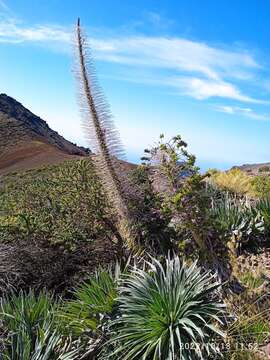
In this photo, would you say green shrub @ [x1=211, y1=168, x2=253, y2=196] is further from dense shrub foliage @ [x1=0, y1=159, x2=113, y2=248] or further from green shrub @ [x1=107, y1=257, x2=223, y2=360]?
green shrub @ [x1=107, y1=257, x2=223, y2=360]

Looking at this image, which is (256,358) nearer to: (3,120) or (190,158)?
(190,158)

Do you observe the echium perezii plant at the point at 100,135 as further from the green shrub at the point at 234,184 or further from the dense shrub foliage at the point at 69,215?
the green shrub at the point at 234,184

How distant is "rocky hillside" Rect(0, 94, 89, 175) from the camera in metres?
49.0

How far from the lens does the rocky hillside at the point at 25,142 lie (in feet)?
161

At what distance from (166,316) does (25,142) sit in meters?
60.6

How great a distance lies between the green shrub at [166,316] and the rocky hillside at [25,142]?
31989 millimetres

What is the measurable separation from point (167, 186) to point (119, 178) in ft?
2.65

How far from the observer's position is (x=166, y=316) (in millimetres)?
5344

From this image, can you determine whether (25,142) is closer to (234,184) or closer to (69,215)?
(234,184)

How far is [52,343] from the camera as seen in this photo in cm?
520

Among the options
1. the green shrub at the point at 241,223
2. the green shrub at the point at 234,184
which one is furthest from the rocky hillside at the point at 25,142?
the green shrub at the point at 241,223

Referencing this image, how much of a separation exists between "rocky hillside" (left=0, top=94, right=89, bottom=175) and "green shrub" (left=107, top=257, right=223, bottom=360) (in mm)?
31989

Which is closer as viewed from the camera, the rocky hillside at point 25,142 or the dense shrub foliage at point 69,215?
the dense shrub foliage at point 69,215

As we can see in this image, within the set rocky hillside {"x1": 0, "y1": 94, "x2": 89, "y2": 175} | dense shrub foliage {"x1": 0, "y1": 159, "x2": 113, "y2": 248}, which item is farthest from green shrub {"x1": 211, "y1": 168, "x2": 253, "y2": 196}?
rocky hillside {"x1": 0, "y1": 94, "x2": 89, "y2": 175}
